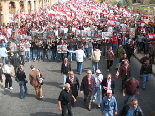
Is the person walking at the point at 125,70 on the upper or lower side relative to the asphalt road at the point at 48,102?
upper

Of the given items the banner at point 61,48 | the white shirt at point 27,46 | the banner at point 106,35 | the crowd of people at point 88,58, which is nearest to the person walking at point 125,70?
the crowd of people at point 88,58

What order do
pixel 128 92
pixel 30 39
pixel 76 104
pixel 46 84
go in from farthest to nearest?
pixel 30 39 < pixel 46 84 < pixel 76 104 < pixel 128 92

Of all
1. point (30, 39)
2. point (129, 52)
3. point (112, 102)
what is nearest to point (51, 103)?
point (112, 102)

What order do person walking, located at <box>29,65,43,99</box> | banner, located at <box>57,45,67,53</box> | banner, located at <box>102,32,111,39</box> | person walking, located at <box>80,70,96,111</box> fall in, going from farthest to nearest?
banner, located at <box>102,32,111,39</box>
banner, located at <box>57,45,67,53</box>
person walking, located at <box>29,65,43,99</box>
person walking, located at <box>80,70,96,111</box>

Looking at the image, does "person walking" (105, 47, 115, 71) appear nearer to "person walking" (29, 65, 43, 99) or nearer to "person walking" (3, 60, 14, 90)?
"person walking" (29, 65, 43, 99)

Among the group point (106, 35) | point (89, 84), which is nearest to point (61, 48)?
point (106, 35)

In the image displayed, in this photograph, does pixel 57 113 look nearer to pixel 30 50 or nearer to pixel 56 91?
pixel 56 91

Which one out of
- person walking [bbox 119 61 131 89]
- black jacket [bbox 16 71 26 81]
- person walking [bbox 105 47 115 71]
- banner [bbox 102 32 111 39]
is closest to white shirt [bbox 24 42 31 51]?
person walking [bbox 105 47 115 71]

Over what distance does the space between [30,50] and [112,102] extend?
1027 cm

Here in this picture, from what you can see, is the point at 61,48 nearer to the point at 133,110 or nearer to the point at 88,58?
the point at 88,58

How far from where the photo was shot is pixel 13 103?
34.1ft

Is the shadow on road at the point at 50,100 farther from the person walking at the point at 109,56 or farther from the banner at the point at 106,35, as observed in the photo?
the banner at the point at 106,35

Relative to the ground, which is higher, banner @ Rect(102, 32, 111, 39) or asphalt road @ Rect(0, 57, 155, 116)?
banner @ Rect(102, 32, 111, 39)

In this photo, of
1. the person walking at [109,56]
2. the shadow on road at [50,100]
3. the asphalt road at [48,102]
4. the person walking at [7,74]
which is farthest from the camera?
the person walking at [109,56]
